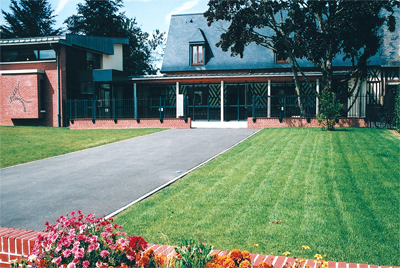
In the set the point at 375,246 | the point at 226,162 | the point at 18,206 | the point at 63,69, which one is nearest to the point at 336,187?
the point at 375,246

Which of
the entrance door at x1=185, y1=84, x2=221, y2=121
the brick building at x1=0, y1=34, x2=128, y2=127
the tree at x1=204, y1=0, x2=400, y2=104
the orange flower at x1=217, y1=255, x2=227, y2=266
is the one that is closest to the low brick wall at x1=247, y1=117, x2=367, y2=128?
the tree at x1=204, y1=0, x2=400, y2=104

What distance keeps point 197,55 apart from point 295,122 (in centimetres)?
1263

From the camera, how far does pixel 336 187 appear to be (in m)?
7.07

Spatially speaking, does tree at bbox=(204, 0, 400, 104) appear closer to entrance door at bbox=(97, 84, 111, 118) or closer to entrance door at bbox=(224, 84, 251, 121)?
entrance door at bbox=(224, 84, 251, 121)

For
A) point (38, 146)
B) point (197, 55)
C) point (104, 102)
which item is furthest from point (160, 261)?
point (197, 55)

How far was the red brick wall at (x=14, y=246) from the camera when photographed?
4.02 meters

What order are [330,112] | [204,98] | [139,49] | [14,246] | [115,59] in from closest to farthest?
[14,246] < [330,112] < [204,98] < [115,59] < [139,49]

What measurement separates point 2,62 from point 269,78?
1952 centimetres

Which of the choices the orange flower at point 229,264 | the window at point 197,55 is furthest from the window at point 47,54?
the orange flower at point 229,264

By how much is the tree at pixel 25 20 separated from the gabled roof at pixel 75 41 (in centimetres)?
1766

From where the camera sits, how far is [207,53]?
3030 centimetres

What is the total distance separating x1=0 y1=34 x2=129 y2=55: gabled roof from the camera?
24.9 meters

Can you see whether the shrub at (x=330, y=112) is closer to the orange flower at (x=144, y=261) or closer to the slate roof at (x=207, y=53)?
the slate roof at (x=207, y=53)

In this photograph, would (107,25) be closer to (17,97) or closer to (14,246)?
(17,97)
